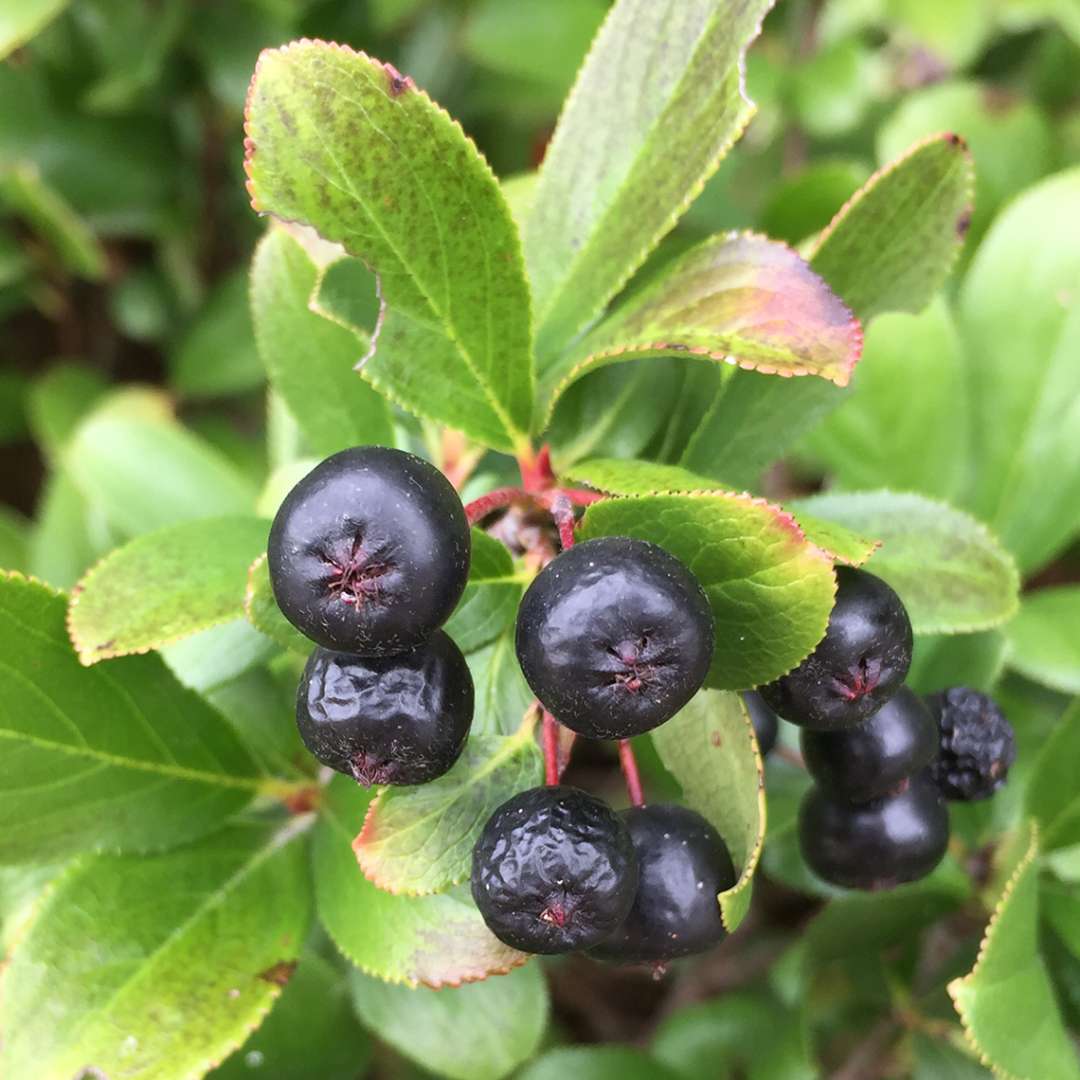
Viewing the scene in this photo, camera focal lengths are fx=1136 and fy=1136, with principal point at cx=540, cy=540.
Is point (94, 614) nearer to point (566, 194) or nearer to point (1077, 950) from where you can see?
point (566, 194)

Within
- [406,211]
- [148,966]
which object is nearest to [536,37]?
[406,211]

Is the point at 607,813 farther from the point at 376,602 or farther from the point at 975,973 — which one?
the point at 975,973

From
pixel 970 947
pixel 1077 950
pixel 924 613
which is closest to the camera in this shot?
pixel 924 613

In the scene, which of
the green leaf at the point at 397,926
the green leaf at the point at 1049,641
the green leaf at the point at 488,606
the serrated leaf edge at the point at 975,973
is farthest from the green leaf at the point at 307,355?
the green leaf at the point at 1049,641

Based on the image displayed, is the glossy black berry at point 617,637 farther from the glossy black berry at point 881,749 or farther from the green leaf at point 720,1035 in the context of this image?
the green leaf at point 720,1035

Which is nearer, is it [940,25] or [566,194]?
[566,194]

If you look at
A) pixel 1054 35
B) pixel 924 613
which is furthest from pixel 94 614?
pixel 1054 35
